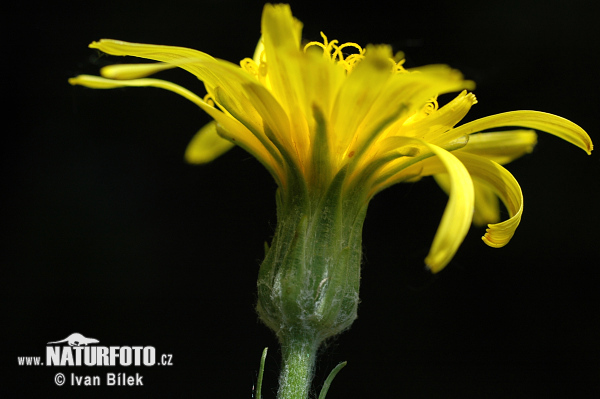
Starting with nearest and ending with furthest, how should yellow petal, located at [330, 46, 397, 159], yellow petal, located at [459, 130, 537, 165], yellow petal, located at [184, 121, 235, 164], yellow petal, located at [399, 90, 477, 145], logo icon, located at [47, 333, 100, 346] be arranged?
yellow petal, located at [330, 46, 397, 159] → yellow petal, located at [399, 90, 477, 145] → yellow petal, located at [459, 130, 537, 165] → yellow petal, located at [184, 121, 235, 164] → logo icon, located at [47, 333, 100, 346]

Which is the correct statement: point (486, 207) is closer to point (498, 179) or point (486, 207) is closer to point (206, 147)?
point (498, 179)

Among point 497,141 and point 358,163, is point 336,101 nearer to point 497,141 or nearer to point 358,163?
point 358,163

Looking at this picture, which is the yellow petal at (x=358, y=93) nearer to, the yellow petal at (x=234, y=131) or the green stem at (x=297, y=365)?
the yellow petal at (x=234, y=131)

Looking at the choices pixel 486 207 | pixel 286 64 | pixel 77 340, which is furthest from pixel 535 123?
pixel 77 340

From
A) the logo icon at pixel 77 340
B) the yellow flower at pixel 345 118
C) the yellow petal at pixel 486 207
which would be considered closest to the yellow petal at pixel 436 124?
the yellow flower at pixel 345 118

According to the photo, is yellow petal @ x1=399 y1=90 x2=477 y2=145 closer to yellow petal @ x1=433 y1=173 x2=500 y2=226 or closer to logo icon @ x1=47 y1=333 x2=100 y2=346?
yellow petal @ x1=433 y1=173 x2=500 y2=226

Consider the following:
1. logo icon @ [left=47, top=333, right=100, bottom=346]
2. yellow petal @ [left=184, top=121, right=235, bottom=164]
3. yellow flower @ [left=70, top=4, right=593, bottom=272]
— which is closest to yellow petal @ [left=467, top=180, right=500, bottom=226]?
yellow flower @ [left=70, top=4, right=593, bottom=272]
